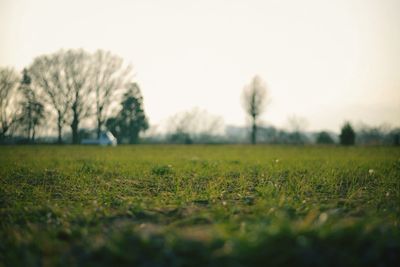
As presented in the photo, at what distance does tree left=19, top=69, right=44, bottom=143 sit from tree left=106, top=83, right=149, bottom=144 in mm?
10783

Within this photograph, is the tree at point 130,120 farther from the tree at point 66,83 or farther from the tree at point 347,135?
the tree at point 347,135

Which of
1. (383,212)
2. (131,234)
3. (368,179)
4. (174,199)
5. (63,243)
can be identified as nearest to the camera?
(131,234)

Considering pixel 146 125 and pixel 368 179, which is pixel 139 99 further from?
pixel 368 179

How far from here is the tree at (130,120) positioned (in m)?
47.6

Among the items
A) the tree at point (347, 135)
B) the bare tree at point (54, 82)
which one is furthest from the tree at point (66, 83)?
the tree at point (347, 135)

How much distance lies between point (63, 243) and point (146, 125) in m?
50.2

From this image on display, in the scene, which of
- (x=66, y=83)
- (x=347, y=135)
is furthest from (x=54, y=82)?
(x=347, y=135)

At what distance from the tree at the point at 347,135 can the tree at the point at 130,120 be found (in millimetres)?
33663

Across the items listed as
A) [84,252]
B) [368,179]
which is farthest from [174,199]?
[368,179]

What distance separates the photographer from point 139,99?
1965 inches

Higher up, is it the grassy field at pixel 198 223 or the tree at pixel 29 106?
the tree at pixel 29 106

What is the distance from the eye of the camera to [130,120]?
5031 centimetres

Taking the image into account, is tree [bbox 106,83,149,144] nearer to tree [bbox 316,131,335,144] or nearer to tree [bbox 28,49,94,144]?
tree [bbox 28,49,94,144]

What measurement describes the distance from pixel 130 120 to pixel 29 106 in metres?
16.6
